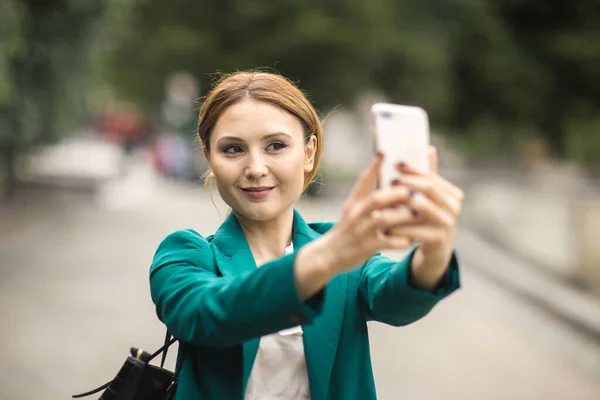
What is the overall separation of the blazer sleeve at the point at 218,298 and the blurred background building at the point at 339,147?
76cm

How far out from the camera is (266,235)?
197 centimetres

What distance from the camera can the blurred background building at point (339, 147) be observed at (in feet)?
26.7

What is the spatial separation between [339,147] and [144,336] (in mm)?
38564

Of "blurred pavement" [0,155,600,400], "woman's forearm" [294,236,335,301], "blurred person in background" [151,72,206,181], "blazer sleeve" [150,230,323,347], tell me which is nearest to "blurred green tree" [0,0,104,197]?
"blurred pavement" [0,155,600,400]

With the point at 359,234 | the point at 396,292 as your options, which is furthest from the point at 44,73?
the point at 359,234

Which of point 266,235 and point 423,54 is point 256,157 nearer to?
point 266,235

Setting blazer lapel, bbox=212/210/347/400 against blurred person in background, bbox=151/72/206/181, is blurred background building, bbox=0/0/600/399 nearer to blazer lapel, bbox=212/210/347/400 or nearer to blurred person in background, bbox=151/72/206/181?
blurred person in background, bbox=151/72/206/181

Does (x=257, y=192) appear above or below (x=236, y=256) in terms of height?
above

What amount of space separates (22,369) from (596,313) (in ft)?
20.2

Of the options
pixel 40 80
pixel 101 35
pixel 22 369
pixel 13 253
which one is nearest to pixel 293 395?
pixel 22 369

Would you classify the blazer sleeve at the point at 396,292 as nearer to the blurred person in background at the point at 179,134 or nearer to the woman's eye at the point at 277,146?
the woman's eye at the point at 277,146

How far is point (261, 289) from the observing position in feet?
4.80

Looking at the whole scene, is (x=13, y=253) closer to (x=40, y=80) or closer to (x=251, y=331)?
(x=40, y=80)

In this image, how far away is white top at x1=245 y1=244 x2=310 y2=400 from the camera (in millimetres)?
1812
